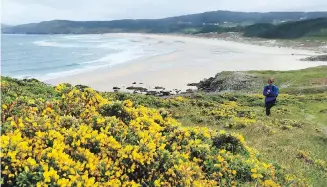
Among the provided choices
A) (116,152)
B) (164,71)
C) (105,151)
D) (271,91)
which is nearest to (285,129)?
(271,91)

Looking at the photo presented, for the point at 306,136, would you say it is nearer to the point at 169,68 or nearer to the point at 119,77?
A: the point at 119,77

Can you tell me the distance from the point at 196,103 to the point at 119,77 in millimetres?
40411

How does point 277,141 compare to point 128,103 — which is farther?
point 277,141

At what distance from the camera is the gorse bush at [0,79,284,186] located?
5.39m

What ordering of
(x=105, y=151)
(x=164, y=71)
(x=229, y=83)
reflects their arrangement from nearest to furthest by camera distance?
(x=105, y=151)
(x=229, y=83)
(x=164, y=71)

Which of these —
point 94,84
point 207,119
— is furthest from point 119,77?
point 207,119

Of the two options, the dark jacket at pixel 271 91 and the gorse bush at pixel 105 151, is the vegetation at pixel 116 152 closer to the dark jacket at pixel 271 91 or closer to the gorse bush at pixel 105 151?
the gorse bush at pixel 105 151

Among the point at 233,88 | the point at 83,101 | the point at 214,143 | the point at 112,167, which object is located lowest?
the point at 233,88

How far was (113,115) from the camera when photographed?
8242mm

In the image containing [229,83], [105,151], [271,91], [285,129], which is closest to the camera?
[105,151]

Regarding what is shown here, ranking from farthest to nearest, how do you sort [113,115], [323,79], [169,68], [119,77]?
[169,68] < [119,77] < [323,79] < [113,115]

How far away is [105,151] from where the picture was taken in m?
6.37

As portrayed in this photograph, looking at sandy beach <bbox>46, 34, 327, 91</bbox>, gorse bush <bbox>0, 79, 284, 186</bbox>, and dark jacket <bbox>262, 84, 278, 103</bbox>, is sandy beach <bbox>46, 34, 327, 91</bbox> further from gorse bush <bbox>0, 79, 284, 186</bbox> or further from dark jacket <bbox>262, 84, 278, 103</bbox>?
gorse bush <bbox>0, 79, 284, 186</bbox>

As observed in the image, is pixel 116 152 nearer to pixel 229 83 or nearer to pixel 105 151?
pixel 105 151
